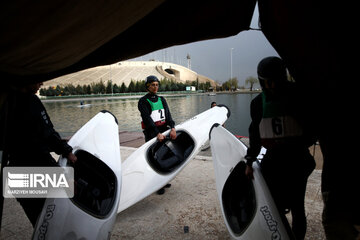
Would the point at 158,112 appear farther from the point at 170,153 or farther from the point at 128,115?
the point at 128,115

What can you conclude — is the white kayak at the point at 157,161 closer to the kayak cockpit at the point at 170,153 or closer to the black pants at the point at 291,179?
the kayak cockpit at the point at 170,153

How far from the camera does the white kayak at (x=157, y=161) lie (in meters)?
3.66

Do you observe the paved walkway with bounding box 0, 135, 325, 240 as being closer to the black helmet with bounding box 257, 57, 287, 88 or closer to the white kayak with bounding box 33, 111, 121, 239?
the white kayak with bounding box 33, 111, 121, 239

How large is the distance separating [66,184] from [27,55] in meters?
1.85

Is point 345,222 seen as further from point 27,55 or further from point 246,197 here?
point 27,55

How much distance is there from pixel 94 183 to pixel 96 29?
2.72 metres

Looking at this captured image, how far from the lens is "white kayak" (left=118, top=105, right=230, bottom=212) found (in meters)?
3.66

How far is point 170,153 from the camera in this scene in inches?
185

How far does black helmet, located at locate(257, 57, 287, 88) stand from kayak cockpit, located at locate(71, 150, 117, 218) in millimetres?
2520

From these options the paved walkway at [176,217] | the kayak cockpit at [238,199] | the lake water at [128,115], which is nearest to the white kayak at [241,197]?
the kayak cockpit at [238,199]

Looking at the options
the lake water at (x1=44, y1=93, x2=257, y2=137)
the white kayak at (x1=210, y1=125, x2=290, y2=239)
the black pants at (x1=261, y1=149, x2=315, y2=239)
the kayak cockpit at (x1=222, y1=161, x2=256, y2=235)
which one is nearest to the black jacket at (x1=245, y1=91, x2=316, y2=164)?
the black pants at (x1=261, y1=149, x2=315, y2=239)

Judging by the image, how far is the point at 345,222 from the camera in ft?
5.96

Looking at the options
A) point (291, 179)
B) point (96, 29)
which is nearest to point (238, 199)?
point (291, 179)

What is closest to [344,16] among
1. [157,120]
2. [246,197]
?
[246,197]
